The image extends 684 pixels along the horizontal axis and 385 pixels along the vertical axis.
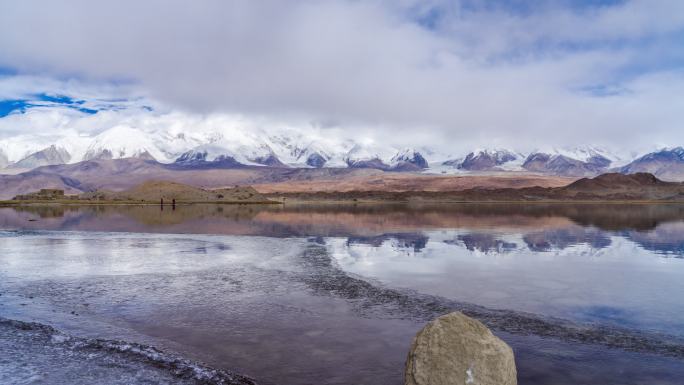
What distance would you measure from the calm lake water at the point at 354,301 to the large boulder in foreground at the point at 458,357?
2129mm

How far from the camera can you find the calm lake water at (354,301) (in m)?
11.5

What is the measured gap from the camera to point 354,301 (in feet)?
55.1

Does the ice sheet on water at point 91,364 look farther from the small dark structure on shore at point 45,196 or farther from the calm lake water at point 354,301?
the small dark structure on shore at point 45,196

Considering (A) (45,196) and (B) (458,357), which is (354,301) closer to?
(B) (458,357)

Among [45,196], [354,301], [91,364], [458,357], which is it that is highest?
[45,196]

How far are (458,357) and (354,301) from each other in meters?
8.59

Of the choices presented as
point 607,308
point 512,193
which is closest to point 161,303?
point 607,308

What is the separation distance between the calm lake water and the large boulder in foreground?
2.13 meters

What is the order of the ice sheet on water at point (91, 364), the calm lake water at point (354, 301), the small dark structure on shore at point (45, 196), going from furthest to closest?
the small dark structure on shore at point (45, 196), the calm lake water at point (354, 301), the ice sheet on water at point (91, 364)

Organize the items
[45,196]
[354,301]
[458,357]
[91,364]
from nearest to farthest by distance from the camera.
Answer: [458,357] < [91,364] < [354,301] < [45,196]

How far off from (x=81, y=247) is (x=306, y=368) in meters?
23.8

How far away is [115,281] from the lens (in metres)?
20.0

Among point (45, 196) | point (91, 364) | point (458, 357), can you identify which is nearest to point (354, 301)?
point (91, 364)

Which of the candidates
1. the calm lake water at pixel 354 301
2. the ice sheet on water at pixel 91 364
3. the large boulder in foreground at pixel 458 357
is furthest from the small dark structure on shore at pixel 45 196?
the large boulder in foreground at pixel 458 357
